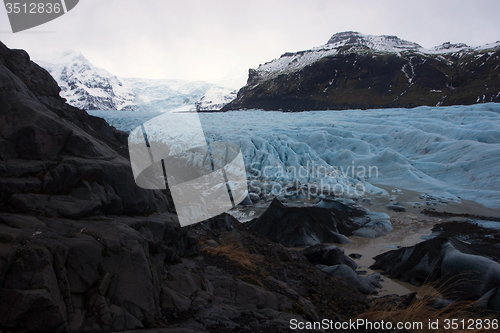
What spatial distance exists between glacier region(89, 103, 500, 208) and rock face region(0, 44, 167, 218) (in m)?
11.3

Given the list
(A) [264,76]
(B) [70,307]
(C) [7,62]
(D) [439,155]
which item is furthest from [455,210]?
(A) [264,76]

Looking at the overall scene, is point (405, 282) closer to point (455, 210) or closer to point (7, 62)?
point (455, 210)

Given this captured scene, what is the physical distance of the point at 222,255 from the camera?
5328 millimetres

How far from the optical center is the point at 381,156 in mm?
19047

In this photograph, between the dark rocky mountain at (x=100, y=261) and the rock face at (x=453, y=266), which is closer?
the dark rocky mountain at (x=100, y=261)

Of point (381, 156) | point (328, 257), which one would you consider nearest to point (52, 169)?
point (328, 257)

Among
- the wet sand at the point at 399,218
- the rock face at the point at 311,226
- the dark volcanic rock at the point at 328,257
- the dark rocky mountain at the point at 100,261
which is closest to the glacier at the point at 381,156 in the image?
the wet sand at the point at 399,218

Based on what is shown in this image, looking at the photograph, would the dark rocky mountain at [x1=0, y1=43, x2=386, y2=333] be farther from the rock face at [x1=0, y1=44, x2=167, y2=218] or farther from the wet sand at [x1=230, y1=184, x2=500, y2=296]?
the wet sand at [x1=230, y1=184, x2=500, y2=296]

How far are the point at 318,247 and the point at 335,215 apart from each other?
2.90 meters

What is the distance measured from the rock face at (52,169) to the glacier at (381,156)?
11350 millimetres

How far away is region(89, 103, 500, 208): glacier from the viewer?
1555 centimetres

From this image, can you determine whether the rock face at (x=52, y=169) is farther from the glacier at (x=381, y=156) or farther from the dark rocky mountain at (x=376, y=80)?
the dark rocky mountain at (x=376, y=80)

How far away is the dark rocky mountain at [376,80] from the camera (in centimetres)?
6538

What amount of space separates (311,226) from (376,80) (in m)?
80.9
